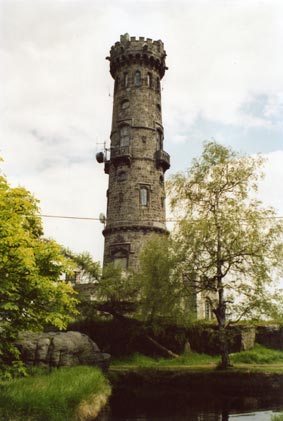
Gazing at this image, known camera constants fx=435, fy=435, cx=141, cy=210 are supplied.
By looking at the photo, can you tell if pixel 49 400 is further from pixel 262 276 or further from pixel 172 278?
pixel 262 276

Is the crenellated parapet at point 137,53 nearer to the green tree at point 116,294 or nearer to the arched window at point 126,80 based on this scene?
the arched window at point 126,80

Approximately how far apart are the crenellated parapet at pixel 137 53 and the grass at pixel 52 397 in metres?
30.8

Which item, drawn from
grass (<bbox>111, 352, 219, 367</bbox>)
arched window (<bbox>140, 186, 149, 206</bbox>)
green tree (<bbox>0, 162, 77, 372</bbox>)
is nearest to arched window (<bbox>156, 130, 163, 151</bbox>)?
arched window (<bbox>140, 186, 149, 206</bbox>)

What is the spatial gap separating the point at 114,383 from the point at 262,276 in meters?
8.69

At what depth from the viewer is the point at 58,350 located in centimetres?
1842

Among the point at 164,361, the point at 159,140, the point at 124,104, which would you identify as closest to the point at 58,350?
the point at 164,361

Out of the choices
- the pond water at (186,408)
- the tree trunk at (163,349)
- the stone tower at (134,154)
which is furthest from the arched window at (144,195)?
the pond water at (186,408)

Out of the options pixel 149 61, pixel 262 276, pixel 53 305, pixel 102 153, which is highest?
pixel 149 61

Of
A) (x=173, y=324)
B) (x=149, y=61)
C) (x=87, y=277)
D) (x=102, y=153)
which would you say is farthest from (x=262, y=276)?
(x=149, y=61)

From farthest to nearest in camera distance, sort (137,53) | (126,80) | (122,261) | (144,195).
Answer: (126,80)
(137,53)
(144,195)
(122,261)

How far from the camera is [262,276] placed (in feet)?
69.6

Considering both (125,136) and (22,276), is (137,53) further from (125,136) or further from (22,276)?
(22,276)

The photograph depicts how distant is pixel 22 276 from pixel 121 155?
2638 centimetres

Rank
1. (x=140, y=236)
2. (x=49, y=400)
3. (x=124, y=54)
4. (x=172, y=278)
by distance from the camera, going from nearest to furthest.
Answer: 1. (x=49, y=400)
2. (x=172, y=278)
3. (x=140, y=236)
4. (x=124, y=54)
